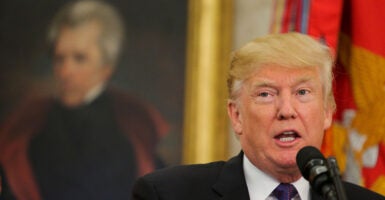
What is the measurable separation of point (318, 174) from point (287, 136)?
596 millimetres

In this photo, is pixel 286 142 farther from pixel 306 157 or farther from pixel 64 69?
pixel 64 69

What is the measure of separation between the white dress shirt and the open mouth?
0.60 feet

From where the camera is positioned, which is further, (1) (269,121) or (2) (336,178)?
(1) (269,121)

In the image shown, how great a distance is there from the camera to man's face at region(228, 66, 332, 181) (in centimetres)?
277

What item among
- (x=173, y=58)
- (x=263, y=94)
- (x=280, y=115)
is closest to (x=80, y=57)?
(x=173, y=58)

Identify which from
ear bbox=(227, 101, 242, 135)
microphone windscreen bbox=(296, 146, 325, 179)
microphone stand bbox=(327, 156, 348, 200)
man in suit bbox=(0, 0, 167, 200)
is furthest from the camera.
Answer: man in suit bbox=(0, 0, 167, 200)

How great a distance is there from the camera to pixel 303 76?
112 inches

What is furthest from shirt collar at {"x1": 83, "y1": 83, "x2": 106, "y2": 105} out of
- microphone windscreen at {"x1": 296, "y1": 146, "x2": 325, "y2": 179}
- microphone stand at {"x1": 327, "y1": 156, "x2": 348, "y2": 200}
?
microphone stand at {"x1": 327, "y1": 156, "x2": 348, "y2": 200}

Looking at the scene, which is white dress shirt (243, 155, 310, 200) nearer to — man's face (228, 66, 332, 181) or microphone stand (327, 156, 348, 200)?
man's face (228, 66, 332, 181)

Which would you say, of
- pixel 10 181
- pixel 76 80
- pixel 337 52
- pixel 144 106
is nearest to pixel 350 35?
pixel 337 52

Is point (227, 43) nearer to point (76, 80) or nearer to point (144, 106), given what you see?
point (144, 106)

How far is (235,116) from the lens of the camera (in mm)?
3002

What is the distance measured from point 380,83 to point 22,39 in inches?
81.9

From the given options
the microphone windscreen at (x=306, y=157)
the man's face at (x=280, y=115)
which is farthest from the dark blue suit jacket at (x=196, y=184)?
the microphone windscreen at (x=306, y=157)
